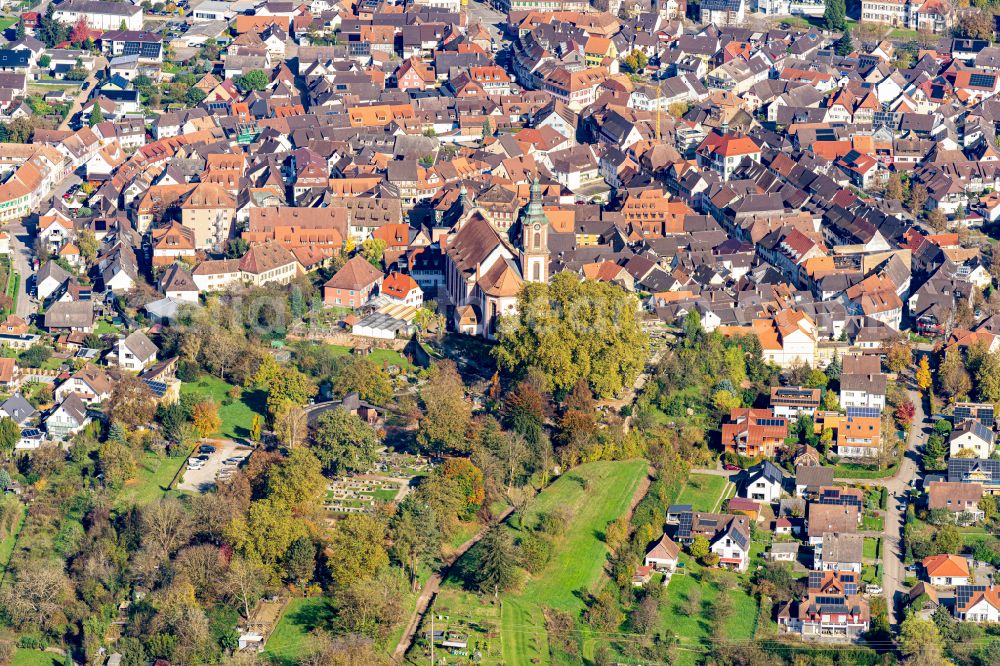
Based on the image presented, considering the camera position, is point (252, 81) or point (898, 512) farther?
point (252, 81)

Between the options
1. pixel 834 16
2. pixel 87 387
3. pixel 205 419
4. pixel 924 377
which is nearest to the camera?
pixel 205 419

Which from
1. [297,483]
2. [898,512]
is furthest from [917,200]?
[297,483]

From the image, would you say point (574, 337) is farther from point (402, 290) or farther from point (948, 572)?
point (948, 572)

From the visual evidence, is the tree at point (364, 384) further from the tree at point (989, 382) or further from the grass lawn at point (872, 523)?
the tree at point (989, 382)

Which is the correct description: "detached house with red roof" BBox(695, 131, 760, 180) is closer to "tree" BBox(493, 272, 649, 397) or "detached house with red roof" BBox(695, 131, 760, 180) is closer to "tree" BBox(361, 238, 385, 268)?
"tree" BBox(361, 238, 385, 268)

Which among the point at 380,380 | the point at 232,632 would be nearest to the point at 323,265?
the point at 380,380

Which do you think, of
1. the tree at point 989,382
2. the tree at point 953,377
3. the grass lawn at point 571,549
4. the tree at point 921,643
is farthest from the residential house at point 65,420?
the tree at point 989,382
